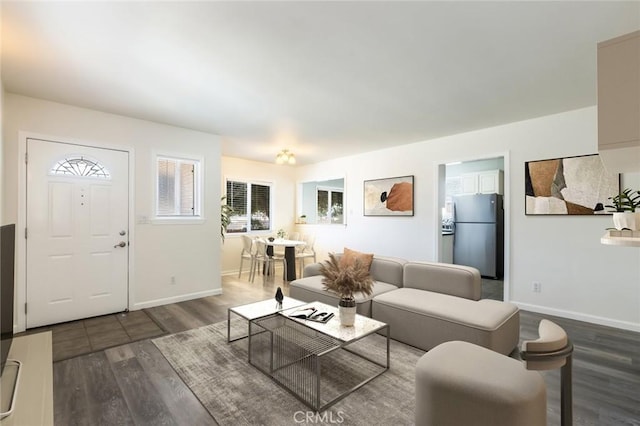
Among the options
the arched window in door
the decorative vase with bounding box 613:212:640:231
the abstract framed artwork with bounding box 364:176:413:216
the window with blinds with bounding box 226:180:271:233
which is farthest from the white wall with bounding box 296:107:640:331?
the arched window in door

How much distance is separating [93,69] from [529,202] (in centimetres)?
508

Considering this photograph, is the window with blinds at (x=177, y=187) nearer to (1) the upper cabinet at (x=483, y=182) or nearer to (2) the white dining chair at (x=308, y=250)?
(2) the white dining chair at (x=308, y=250)

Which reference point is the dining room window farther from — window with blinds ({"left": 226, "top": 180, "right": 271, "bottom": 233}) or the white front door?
the white front door

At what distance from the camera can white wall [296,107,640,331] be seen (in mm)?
3285

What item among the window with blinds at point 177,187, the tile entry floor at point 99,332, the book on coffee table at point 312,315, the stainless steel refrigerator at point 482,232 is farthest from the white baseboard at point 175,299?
the stainless steel refrigerator at point 482,232

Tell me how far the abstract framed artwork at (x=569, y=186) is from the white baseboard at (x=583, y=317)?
1222 millimetres

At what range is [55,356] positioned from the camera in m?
2.55

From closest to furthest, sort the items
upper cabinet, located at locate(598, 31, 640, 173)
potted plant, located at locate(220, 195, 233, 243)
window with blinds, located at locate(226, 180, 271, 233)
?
upper cabinet, located at locate(598, 31, 640, 173) < potted plant, located at locate(220, 195, 233, 243) < window with blinds, located at locate(226, 180, 271, 233)

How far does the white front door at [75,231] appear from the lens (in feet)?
10.6

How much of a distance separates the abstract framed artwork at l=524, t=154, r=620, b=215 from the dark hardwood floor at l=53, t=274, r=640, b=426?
4.63 feet

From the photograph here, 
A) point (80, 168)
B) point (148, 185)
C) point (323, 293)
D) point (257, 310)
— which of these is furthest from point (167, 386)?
point (80, 168)

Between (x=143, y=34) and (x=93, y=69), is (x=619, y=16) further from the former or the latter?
(x=93, y=69)

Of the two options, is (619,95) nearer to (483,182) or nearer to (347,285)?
(347,285)

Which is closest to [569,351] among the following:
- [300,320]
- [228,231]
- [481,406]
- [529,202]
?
[481,406]
